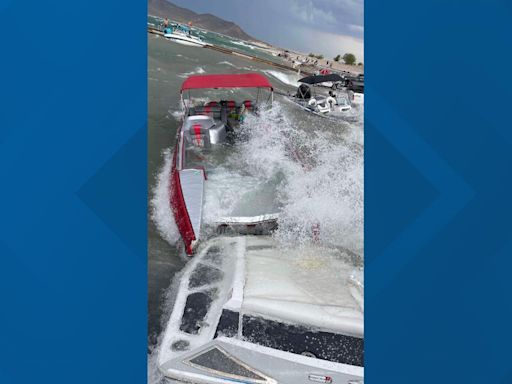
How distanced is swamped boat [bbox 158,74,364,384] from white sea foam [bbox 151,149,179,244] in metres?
0.14

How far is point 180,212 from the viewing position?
3.87 meters

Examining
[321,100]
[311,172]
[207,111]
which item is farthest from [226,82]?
[321,100]

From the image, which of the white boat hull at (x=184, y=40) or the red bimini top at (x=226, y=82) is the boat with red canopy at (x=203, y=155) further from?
the white boat hull at (x=184, y=40)

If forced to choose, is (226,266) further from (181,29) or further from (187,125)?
(181,29)

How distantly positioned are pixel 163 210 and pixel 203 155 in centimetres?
114

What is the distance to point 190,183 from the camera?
4191mm

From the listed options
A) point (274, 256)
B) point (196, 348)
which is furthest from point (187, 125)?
point (196, 348)

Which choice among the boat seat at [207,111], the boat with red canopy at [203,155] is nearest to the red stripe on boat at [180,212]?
the boat with red canopy at [203,155]

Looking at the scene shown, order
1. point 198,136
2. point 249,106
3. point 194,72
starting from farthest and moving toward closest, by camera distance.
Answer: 1. point 194,72
2. point 249,106
3. point 198,136

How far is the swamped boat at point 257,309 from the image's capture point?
2348 mm

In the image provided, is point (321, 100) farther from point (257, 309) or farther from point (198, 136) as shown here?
point (257, 309)

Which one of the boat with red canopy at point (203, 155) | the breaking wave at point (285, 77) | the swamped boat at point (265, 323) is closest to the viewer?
the swamped boat at point (265, 323)

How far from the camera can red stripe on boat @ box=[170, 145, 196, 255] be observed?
3590mm

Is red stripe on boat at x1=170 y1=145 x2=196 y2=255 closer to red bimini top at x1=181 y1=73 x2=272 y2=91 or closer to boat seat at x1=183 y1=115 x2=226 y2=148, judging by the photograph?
boat seat at x1=183 y1=115 x2=226 y2=148
